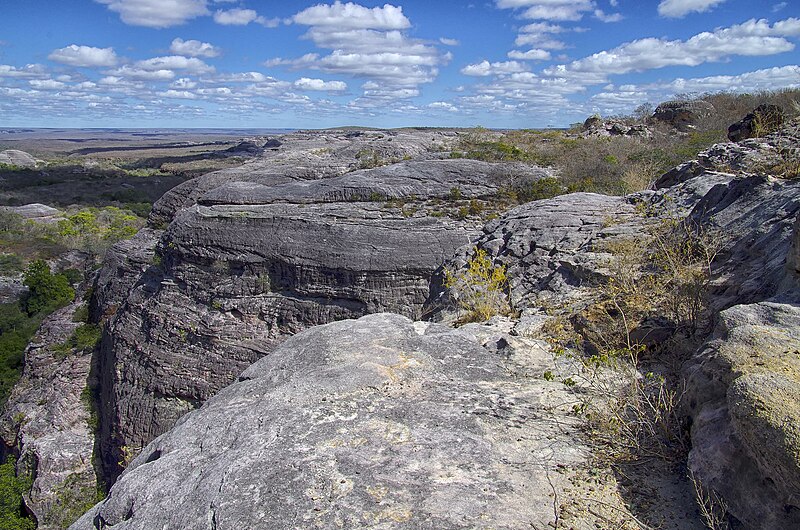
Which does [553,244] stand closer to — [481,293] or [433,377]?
[481,293]

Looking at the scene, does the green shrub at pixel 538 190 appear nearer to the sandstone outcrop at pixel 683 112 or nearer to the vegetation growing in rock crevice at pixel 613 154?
the vegetation growing in rock crevice at pixel 613 154

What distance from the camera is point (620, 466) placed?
3.04m

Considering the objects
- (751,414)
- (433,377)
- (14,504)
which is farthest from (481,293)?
(14,504)

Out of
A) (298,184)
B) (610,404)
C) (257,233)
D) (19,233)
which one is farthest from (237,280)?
(19,233)

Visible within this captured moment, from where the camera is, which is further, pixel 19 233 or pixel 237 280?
pixel 19 233

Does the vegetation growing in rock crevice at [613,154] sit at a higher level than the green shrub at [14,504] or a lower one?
higher

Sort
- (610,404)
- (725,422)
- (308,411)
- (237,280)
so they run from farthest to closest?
(237,280), (308,411), (610,404), (725,422)

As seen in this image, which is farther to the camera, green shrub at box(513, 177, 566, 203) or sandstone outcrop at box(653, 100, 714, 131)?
sandstone outcrop at box(653, 100, 714, 131)

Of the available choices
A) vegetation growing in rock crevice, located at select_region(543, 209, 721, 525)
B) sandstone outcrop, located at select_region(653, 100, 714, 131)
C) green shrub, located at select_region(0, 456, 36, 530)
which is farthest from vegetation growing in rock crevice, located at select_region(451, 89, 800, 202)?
green shrub, located at select_region(0, 456, 36, 530)

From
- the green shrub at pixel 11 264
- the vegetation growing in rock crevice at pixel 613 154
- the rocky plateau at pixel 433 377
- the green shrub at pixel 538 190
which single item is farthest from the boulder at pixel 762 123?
the green shrub at pixel 11 264

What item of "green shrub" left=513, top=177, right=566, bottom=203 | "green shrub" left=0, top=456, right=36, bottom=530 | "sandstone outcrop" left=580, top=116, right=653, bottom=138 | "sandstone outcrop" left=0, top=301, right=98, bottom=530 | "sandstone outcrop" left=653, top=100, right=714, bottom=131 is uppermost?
"sandstone outcrop" left=653, top=100, right=714, bottom=131

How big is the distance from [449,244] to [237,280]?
425 cm

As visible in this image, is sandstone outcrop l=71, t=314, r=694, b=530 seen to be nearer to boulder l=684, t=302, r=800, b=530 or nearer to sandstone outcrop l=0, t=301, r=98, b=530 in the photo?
boulder l=684, t=302, r=800, b=530

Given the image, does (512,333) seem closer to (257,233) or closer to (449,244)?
(449,244)
